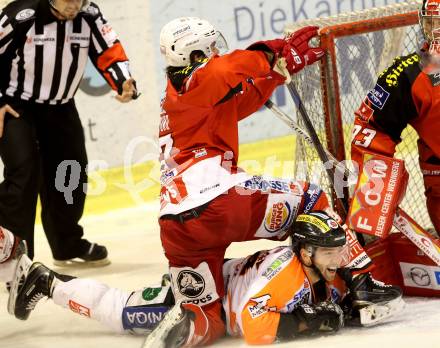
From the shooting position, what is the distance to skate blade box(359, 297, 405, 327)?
3383 mm

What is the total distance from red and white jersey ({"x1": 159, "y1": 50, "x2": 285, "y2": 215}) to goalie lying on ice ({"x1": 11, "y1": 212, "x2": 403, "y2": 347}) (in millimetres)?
277

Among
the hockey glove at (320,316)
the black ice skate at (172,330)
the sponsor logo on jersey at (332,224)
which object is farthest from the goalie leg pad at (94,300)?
the sponsor logo on jersey at (332,224)

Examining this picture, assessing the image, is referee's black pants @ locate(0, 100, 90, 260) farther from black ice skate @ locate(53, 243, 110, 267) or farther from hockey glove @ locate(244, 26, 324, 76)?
hockey glove @ locate(244, 26, 324, 76)

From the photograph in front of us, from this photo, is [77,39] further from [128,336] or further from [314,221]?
[314,221]

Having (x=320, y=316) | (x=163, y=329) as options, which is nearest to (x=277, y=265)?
(x=320, y=316)

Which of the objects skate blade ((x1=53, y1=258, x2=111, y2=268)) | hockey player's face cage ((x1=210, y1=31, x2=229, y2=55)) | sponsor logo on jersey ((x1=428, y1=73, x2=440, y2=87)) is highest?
hockey player's face cage ((x1=210, y1=31, x2=229, y2=55))

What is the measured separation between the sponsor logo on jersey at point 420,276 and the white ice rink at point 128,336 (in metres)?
0.06

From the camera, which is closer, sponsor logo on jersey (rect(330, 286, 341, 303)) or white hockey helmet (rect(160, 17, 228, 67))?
white hockey helmet (rect(160, 17, 228, 67))

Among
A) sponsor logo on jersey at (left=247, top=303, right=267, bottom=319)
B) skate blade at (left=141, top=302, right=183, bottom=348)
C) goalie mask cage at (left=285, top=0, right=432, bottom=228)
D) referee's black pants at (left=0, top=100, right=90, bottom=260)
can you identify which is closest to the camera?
skate blade at (left=141, top=302, right=183, bottom=348)

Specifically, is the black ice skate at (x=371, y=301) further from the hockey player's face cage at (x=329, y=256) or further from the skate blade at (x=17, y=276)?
the skate blade at (x=17, y=276)

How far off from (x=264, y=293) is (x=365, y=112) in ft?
2.46

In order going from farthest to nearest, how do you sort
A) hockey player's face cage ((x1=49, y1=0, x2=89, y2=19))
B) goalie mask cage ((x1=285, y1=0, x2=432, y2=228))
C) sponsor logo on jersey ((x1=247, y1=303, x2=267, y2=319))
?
1. hockey player's face cage ((x1=49, y1=0, x2=89, y2=19))
2. goalie mask cage ((x1=285, y1=0, x2=432, y2=228))
3. sponsor logo on jersey ((x1=247, y1=303, x2=267, y2=319))

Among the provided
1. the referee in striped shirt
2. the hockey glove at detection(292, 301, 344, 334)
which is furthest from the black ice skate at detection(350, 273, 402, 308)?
the referee in striped shirt

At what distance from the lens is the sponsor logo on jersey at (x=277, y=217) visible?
3.48m
